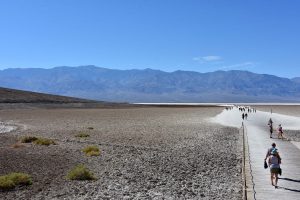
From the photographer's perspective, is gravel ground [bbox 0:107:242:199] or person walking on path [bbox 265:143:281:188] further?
gravel ground [bbox 0:107:242:199]

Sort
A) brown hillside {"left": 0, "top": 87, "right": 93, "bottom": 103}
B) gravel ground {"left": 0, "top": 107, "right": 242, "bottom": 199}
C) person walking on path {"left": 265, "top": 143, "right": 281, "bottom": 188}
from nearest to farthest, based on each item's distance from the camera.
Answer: person walking on path {"left": 265, "top": 143, "right": 281, "bottom": 188}
gravel ground {"left": 0, "top": 107, "right": 242, "bottom": 199}
brown hillside {"left": 0, "top": 87, "right": 93, "bottom": 103}

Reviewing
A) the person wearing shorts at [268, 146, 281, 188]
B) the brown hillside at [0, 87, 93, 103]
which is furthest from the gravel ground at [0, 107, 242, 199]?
the brown hillside at [0, 87, 93, 103]

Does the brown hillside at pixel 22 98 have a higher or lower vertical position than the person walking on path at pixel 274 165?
higher

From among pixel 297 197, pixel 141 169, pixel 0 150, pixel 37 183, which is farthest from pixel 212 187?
pixel 0 150

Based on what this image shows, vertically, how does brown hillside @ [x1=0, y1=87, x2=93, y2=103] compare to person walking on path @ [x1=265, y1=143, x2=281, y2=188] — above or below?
above

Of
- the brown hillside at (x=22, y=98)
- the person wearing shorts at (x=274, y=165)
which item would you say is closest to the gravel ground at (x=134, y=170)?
the person wearing shorts at (x=274, y=165)

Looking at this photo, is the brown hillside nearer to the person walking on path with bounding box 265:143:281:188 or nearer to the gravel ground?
the gravel ground

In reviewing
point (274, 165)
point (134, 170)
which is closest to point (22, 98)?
point (134, 170)

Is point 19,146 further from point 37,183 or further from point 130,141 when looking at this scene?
point 37,183

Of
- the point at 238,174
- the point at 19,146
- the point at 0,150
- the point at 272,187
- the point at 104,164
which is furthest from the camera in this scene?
the point at 19,146

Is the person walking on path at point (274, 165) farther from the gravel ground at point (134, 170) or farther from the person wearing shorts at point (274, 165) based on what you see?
the gravel ground at point (134, 170)

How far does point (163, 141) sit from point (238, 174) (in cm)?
1584

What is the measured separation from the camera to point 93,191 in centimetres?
1738

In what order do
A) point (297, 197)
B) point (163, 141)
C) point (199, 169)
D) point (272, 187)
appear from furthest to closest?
point (163, 141) → point (199, 169) → point (272, 187) → point (297, 197)
